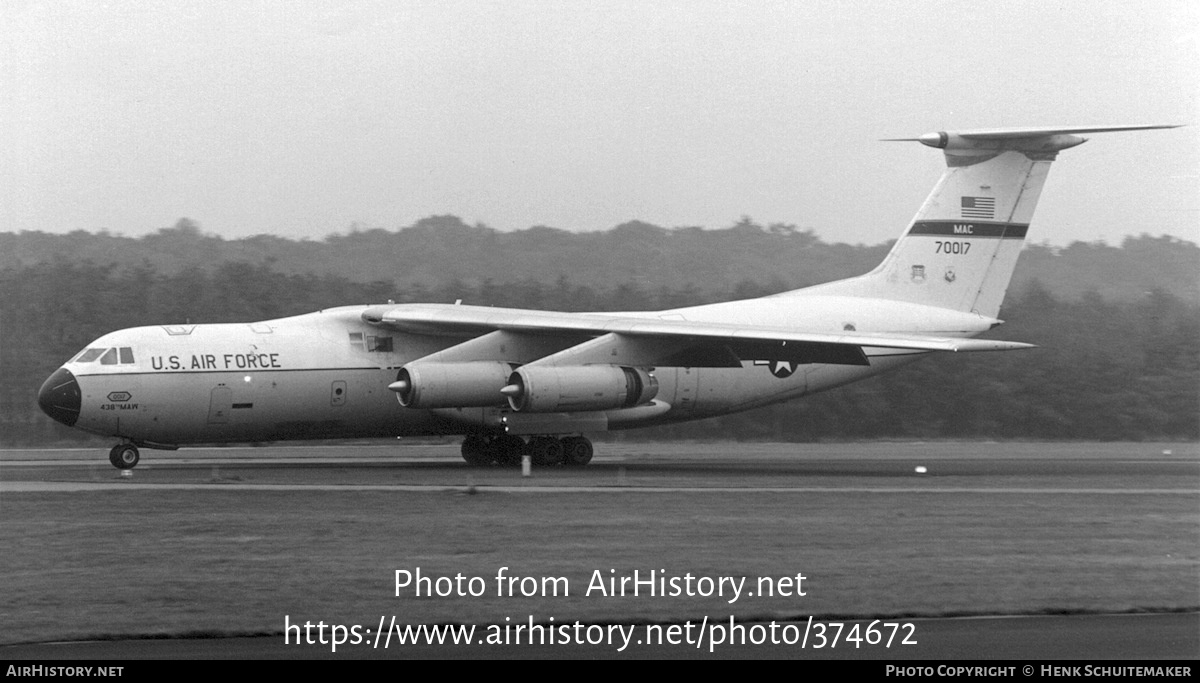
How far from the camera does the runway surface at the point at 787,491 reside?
30.9 ft

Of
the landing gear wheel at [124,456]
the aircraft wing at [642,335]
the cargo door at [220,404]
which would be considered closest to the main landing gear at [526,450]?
the aircraft wing at [642,335]

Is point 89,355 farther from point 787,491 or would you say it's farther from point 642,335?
point 787,491

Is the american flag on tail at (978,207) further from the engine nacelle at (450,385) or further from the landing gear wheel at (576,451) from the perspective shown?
the engine nacelle at (450,385)

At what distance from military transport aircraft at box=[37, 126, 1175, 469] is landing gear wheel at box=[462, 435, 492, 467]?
4cm

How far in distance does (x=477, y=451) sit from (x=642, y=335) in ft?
13.5

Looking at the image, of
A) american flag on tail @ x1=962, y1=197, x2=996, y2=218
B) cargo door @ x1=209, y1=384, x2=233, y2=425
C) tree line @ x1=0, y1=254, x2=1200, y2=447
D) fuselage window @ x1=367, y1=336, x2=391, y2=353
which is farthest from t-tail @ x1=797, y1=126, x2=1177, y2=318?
cargo door @ x1=209, y1=384, x2=233, y2=425

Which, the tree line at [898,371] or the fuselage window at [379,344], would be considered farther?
the tree line at [898,371]

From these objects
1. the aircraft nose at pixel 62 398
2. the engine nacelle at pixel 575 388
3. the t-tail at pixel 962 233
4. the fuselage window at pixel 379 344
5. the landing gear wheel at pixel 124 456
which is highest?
the t-tail at pixel 962 233

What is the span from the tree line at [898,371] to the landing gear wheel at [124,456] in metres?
7.85

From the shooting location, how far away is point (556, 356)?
2484 centimetres

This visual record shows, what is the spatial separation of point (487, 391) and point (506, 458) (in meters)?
2.09

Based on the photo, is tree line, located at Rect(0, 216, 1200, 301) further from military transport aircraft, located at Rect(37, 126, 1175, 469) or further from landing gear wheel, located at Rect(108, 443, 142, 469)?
landing gear wheel, located at Rect(108, 443, 142, 469)

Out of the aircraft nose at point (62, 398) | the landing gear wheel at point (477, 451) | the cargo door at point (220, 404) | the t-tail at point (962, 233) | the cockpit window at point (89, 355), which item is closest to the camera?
the aircraft nose at point (62, 398)
